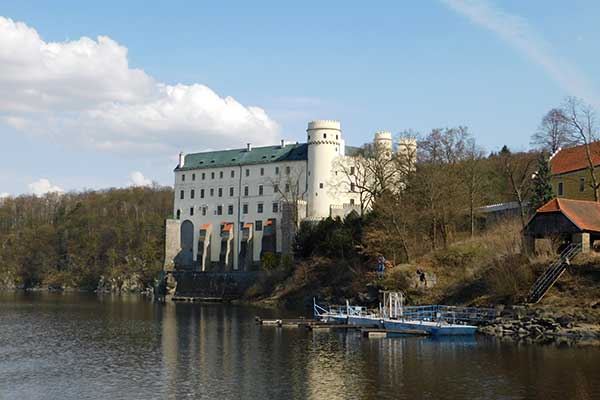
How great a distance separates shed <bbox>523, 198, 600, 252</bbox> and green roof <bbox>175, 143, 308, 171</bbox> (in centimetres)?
3818

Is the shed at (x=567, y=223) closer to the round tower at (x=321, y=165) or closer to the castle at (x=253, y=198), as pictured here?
the castle at (x=253, y=198)

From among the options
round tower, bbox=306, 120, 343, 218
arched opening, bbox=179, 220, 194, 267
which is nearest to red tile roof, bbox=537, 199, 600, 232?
round tower, bbox=306, 120, 343, 218

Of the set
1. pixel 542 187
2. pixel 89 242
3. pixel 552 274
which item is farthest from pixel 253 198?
pixel 552 274

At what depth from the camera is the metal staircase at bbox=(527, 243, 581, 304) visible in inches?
1609

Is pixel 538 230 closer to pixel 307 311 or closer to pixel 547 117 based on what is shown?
pixel 547 117

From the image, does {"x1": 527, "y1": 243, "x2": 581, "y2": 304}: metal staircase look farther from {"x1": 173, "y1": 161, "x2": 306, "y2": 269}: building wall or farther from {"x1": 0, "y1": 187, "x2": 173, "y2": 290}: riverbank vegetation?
{"x1": 0, "y1": 187, "x2": 173, "y2": 290}: riverbank vegetation

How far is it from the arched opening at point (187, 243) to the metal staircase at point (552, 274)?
53044 millimetres

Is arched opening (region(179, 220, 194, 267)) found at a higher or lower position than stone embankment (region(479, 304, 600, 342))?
higher

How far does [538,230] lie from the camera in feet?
147

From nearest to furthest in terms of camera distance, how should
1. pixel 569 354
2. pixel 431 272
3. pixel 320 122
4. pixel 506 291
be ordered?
pixel 569 354
pixel 506 291
pixel 431 272
pixel 320 122

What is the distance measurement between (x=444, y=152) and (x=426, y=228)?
6567 millimetres

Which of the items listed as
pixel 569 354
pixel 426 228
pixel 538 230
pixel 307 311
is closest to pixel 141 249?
pixel 307 311

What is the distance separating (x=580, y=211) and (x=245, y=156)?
48.5 meters

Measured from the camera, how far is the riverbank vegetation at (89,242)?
10694 cm
